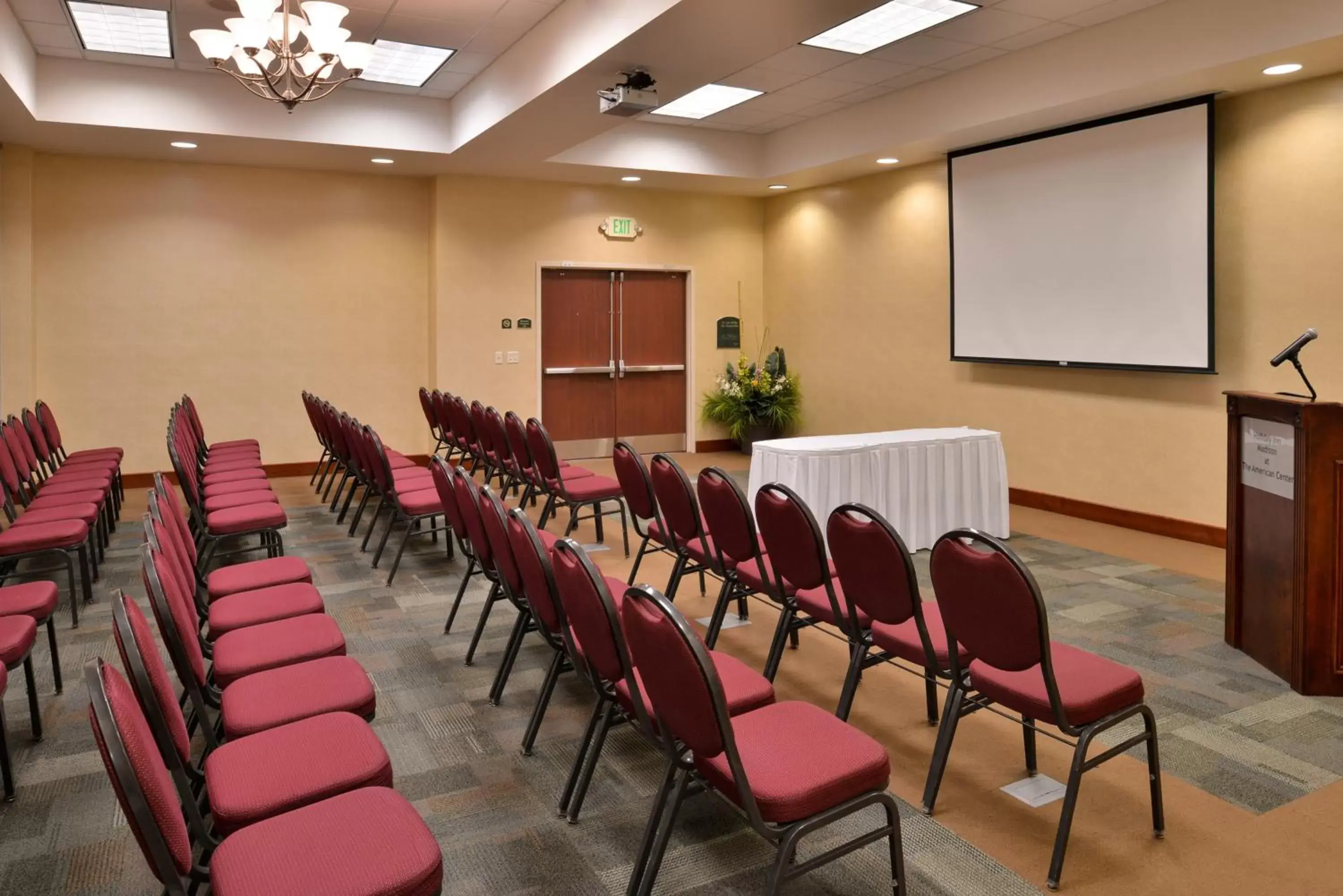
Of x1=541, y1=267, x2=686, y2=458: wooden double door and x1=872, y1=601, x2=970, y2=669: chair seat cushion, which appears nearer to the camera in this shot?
x1=872, y1=601, x2=970, y2=669: chair seat cushion

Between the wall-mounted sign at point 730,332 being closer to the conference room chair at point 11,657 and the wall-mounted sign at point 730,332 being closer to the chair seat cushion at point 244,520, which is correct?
the chair seat cushion at point 244,520

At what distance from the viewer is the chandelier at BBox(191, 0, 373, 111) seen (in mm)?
4680

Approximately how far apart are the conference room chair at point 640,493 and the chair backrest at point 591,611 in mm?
1820

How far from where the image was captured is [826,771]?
6.88ft

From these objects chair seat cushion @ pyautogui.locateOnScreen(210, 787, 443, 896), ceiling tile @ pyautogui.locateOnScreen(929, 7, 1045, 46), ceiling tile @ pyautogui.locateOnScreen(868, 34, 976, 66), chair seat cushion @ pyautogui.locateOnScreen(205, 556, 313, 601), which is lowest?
chair seat cushion @ pyautogui.locateOnScreen(210, 787, 443, 896)

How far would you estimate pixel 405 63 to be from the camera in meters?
7.59

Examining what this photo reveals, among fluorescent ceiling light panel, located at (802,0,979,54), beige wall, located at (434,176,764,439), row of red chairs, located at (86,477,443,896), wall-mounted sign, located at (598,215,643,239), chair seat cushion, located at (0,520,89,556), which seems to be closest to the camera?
row of red chairs, located at (86,477,443,896)

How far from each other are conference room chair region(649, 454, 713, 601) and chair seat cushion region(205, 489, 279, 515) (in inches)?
92.7

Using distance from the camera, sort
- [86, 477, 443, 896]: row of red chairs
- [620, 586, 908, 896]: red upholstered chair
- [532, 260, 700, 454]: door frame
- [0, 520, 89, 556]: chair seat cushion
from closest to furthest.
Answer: [86, 477, 443, 896]: row of red chairs < [620, 586, 908, 896]: red upholstered chair < [0, 520, 89, 556]: chair seat cushion < [532, 260, 700, 454]: door frame

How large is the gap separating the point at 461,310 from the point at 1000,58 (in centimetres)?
574

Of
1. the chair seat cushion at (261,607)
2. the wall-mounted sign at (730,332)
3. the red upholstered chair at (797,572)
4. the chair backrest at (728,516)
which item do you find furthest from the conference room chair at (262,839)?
the wall-mounted sign at (730,332)

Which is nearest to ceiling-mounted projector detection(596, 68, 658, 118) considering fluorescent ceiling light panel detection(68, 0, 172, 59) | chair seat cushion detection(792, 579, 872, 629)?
fluorescent ceiling light panel detection(68, 0, 172, 59)

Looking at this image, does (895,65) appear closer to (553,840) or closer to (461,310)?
(461,310)

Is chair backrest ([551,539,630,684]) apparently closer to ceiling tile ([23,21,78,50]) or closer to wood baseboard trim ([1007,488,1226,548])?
wood baseboard trim ([1007,488,1226,548])
